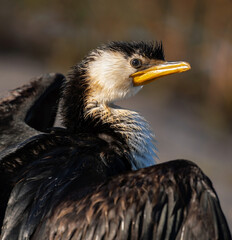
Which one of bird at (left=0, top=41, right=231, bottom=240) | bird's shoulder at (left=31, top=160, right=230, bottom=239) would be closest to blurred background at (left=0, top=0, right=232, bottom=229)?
bird at (left=0, top=41, right=231, bottom=240)

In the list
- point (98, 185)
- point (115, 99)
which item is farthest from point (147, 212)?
point (115, 99)

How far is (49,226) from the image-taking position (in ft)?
9.95

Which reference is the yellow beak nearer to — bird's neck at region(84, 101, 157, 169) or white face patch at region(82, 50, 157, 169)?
white face patch at region(82, 50, 157, 169)

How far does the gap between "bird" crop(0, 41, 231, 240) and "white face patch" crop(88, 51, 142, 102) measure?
0.03 ft

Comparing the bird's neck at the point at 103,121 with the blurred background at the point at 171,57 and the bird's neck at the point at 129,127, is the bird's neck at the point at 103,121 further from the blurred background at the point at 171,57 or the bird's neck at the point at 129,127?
the blurred background at the point at 171,57

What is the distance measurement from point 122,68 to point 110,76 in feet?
0.44

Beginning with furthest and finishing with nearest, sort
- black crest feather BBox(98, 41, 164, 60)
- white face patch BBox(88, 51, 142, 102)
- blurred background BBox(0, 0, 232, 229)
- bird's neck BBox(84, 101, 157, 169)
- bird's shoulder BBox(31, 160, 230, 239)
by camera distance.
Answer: blurred background BBox(0, 0, 232, 229), black crest feather BBox(98, 41, 164, 60), white face patch BBox(88, 51, 142, 102), bird's neck BBox(84, 101, 157, 169), bird's shoulder BBox(31, 160, 230, 239)

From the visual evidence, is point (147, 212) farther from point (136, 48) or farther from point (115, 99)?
point (136, 48)

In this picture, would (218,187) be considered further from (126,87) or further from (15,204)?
(15,204)

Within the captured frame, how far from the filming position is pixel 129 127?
3.90 metres

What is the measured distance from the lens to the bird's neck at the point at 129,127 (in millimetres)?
3785

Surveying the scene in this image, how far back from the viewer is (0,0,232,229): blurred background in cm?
849

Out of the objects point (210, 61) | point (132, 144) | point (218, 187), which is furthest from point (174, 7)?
point (132, 144)

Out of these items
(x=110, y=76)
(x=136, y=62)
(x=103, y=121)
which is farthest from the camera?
(x=136, y=62)
